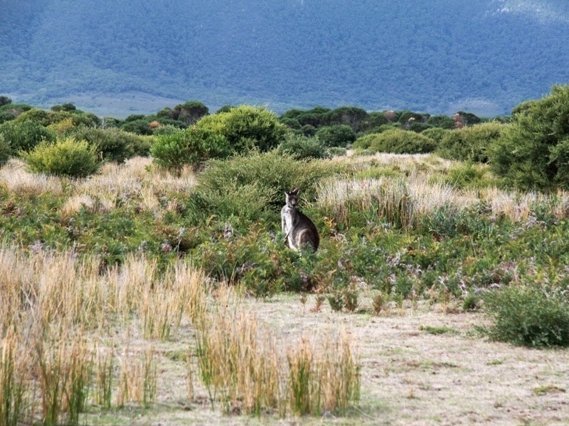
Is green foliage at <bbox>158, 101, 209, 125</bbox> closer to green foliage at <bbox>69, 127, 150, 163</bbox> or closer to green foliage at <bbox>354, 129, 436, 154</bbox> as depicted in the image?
green foliage at <bbox>354, 129, 436, 154</bbox>

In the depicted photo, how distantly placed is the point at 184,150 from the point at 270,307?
14.9 meters

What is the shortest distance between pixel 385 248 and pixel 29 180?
29.4 ft

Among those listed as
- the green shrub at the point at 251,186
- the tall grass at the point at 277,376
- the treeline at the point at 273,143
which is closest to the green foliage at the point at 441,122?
the treeline at the point at 273,143

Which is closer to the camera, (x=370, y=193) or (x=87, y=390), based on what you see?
(x=87, y=390)

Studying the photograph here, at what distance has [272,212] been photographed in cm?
1515

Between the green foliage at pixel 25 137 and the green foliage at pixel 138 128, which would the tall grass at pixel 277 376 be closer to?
the green foliage at pixel 25 137

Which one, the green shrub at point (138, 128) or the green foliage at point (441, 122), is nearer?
the green shrub at point (138, 128)

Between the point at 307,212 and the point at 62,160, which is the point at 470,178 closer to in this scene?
the point at 307,212

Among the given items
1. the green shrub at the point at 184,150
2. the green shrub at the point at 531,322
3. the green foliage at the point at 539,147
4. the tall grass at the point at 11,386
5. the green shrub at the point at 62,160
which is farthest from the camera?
the green shrub at the point at 184,150

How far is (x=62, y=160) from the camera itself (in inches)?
820

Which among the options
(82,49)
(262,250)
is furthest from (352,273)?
(82,49)

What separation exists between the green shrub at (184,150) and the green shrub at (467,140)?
40.0 feet

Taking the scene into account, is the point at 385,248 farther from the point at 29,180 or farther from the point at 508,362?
the point at 29,180

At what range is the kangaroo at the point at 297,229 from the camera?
11680mm
